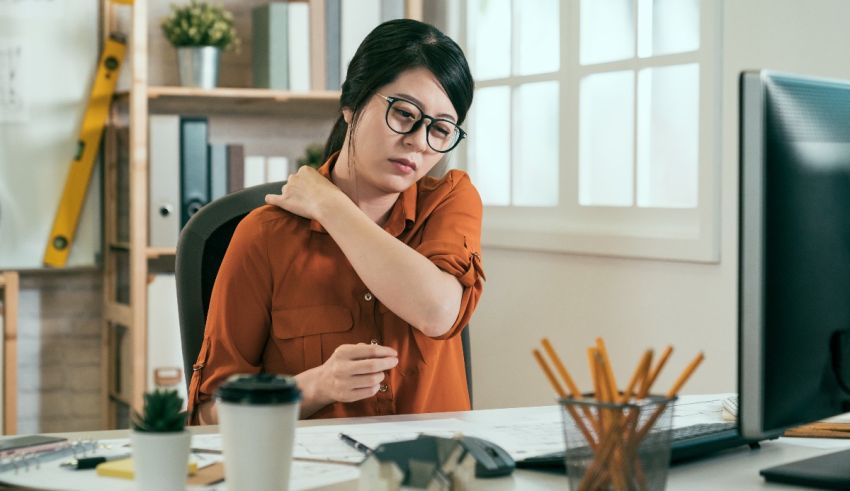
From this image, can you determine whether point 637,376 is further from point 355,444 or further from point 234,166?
point 234,166

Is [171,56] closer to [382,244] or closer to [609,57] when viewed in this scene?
[609,57]

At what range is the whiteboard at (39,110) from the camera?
128 inches

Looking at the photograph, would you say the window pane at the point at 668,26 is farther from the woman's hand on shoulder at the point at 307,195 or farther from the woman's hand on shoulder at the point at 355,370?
the woman's hand on shoulder at the point at 355,370

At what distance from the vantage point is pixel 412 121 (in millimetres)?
1631

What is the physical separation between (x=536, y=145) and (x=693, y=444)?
198 cm

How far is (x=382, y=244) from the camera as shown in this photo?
5.16ft

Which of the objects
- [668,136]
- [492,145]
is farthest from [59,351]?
[668,136]

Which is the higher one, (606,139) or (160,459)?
(606,139)

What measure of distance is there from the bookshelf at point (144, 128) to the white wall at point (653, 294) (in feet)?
2.65

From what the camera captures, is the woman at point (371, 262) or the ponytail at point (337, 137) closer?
the woman at point (371, 262)

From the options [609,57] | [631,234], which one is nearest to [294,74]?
[609,57]

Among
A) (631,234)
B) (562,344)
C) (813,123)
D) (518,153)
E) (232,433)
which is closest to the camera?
(232,433)

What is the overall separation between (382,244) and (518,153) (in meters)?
1.73

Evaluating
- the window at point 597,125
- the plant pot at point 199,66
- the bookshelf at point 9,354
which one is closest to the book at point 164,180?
the plant pot at point 199,66
